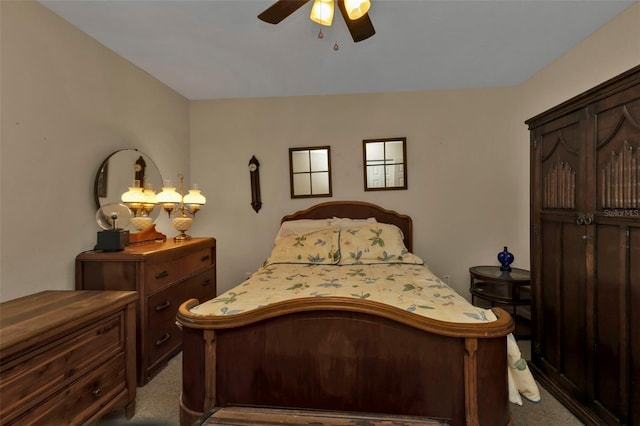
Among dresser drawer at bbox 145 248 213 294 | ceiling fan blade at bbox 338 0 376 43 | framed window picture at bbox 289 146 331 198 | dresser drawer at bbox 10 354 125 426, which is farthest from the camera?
framed window picture at bbox 289 146 331 198

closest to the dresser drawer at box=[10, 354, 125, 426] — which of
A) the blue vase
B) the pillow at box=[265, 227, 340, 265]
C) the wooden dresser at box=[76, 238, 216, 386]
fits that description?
the wooden dresser at box=[76, 238, 216, 386]

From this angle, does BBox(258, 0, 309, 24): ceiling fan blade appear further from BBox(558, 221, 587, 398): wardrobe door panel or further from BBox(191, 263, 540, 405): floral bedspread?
BBox(558, 221, 587, 398): wardrobe door panel

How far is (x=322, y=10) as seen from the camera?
157cm

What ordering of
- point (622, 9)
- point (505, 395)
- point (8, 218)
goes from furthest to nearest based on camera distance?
point (622, 9)
point (8, 218)
point (505, 395)

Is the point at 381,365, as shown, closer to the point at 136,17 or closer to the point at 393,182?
the point at 393,182

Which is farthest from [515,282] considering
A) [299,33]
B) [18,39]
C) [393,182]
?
[18,39]

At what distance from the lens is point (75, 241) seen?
2.07 metres

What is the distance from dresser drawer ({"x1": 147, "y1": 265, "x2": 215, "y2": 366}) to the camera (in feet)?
6.97

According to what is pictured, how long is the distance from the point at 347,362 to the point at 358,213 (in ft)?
6.70

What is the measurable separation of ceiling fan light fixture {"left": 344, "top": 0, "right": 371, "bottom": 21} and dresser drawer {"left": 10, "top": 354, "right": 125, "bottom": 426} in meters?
2.23

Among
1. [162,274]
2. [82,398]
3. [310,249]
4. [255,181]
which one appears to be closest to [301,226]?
[310,249]

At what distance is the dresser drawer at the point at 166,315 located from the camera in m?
2.12

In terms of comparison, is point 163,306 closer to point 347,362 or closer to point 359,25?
point 347,362

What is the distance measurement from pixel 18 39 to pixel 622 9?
3762 millimetres
